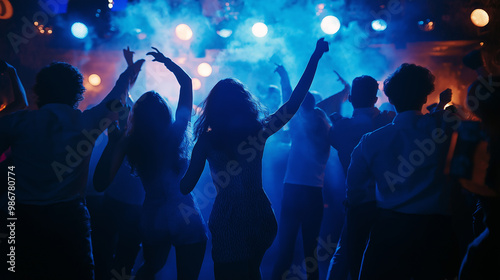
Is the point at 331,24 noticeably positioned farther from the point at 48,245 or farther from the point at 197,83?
the point at 48,245

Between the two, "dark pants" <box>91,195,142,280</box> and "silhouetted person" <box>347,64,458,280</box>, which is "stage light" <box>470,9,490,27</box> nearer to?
"silhouetted person" <box>347,64,458,280</box>

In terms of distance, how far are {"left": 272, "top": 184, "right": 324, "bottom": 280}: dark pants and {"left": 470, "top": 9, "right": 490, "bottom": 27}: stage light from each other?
5.35 m

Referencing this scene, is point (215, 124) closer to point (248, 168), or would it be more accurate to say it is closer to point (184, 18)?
point (248, 168)

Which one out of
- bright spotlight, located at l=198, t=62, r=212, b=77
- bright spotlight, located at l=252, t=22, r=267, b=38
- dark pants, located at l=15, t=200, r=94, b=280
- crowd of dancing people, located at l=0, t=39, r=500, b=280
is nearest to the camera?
crowd of dancing people, located at l=0, t=39, r=500, b=280

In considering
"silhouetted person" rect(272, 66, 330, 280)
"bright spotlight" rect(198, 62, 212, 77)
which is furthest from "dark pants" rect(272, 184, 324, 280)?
"bright spotlight" rect(198, 62, 212, 77)

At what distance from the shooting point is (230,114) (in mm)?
1881

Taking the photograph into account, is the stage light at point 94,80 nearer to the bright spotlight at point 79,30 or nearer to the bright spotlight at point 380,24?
the bright spotlight at point 79,30

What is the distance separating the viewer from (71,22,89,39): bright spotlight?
23.3ft

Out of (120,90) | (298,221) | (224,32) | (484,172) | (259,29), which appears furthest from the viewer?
(224,32)

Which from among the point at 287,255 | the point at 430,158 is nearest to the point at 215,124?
the point at 430,158

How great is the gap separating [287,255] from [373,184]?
1.20m

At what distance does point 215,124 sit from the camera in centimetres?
189

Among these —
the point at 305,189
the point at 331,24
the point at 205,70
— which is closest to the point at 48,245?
the point at 305,189

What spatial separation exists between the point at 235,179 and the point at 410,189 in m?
1.00
